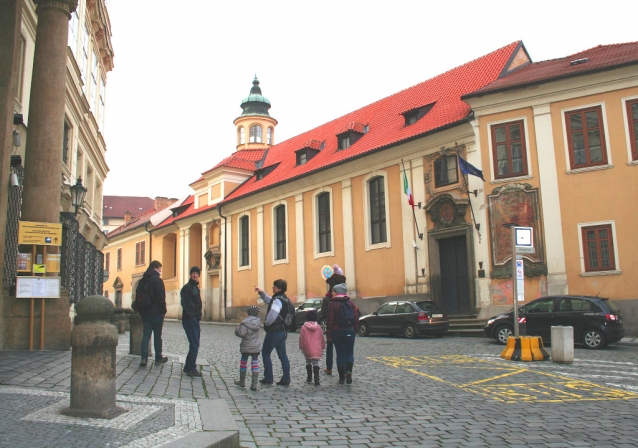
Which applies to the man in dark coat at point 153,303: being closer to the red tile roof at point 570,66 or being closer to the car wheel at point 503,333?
the car wheel at point 503,333

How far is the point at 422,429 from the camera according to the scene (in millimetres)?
6426

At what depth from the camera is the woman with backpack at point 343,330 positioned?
9.85 metres

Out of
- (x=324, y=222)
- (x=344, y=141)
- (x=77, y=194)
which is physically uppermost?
(x=344, y=141)

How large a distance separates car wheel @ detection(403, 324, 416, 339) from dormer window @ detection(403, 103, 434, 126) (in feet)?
36.3

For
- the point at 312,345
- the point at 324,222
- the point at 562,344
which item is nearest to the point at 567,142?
the point at 562,344

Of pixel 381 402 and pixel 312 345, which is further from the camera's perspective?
pixel 312 345

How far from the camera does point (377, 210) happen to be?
27953mm

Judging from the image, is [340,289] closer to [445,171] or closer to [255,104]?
[445,171]

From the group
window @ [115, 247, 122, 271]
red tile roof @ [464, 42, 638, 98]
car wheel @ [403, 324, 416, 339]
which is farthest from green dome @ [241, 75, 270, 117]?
car wheel @ [403, 324, 416, 339]

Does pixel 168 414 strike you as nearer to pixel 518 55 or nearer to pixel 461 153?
pixel 461 153

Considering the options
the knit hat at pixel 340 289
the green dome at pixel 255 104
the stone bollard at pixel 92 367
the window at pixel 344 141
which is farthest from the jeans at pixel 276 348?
the green dome at pixel 255 104

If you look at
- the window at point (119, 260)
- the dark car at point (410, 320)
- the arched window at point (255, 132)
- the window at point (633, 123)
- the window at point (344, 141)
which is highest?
the arched window at point (255, 132)

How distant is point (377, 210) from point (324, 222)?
13.4 feet

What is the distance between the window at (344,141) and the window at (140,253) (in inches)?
1058
